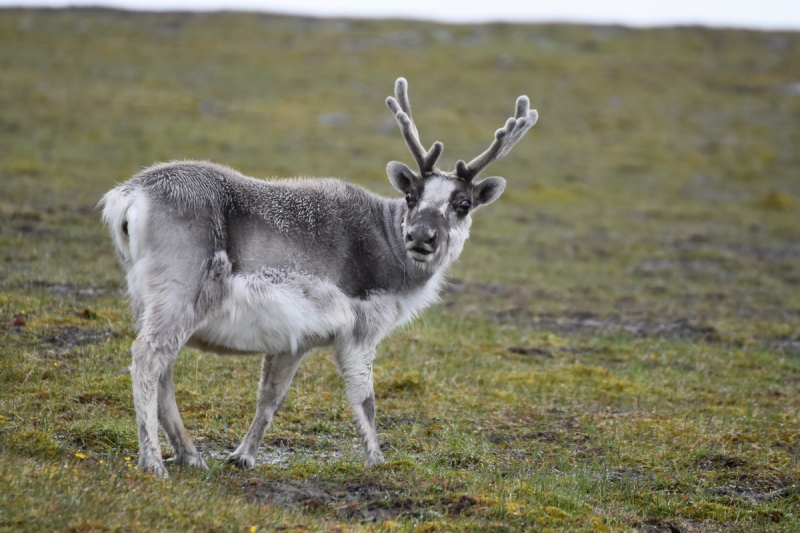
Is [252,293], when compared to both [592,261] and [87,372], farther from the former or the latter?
[592,261]

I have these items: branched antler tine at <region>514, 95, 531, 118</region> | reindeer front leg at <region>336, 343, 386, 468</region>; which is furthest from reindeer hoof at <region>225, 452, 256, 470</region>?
branched antler tine at <region>514, 95, 531, 118</region>

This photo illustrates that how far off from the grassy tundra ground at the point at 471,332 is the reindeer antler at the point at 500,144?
116 inches

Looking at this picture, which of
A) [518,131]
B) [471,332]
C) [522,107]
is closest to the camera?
[518,131]

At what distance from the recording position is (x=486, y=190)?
9.46 m

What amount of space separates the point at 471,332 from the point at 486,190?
5650mm

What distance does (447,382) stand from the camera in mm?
11836

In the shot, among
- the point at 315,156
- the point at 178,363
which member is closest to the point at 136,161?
the point at 315,156

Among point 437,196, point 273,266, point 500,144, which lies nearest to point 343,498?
point 273,266

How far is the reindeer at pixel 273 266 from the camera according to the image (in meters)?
7.59

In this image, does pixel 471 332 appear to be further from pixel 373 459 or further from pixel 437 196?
pixel 373 459

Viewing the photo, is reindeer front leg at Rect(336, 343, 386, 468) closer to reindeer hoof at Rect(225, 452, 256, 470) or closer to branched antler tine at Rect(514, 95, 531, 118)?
reindeer hoof at Rect(225, 452, 256, 470)

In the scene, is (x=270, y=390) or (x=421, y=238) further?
(x=270, y=390)

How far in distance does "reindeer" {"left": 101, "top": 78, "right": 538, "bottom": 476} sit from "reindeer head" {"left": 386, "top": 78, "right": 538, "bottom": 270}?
0.05 ft

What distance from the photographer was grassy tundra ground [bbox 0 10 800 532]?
7664mm
